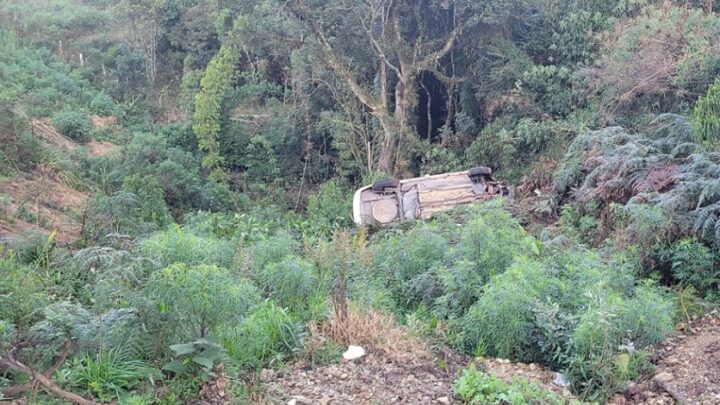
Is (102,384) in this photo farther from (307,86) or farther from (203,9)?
(203,9)

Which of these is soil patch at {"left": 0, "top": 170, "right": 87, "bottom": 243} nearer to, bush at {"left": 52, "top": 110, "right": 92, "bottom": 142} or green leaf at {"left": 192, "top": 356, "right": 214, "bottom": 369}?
bush at {"left": 52, "top": 110, "right": 92, "bottom": 142}

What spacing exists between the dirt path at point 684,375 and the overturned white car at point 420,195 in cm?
629

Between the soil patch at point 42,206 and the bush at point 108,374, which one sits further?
the soil patch at point 42,206

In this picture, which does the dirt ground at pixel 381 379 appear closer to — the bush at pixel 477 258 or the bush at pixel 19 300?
the bush at pixel 477 258

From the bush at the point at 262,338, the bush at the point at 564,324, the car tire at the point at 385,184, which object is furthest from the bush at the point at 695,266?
the car tire at the point at 385,184

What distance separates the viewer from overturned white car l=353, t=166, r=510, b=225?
11828 mm

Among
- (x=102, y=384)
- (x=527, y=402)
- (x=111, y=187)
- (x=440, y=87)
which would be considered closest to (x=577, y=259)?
(x=527, y=402)

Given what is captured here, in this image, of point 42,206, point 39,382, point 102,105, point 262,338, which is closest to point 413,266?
point 262,338

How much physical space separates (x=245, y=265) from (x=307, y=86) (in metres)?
12.6

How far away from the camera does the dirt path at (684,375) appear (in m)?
4.50

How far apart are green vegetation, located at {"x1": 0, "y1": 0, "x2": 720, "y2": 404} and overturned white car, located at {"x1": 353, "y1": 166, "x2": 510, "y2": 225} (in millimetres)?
599

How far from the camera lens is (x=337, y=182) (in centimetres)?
1712

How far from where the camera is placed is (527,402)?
4.14 metres

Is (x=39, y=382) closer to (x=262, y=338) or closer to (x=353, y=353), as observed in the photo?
(x=262, y=338)
